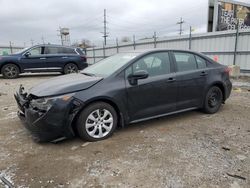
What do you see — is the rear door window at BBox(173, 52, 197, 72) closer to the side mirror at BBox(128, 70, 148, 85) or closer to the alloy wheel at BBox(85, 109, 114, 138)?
the side mirror at BBox(128, 70, 148, 85)

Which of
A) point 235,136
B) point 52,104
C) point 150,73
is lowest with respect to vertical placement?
point 235,136

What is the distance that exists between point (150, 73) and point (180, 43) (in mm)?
10226

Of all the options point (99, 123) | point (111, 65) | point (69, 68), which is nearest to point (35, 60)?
point (69, 68)

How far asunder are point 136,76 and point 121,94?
397 millimetres

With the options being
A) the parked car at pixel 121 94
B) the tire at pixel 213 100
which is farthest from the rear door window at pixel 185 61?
the tire at pixel 213 100

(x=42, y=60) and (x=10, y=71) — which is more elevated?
(x=42, y=60)

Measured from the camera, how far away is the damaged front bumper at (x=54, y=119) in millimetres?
3447

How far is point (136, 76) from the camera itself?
4004mm

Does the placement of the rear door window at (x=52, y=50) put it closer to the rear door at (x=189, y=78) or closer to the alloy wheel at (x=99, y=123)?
the rear door at (x=189, y=78)

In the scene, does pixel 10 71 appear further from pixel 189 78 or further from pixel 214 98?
pixel 214 98

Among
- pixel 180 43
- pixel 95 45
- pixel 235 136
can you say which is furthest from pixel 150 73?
pixel 95 45

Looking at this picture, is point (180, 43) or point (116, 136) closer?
point (116, 136)

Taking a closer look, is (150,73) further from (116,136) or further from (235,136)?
(235,136)

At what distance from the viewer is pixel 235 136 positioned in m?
3.98
